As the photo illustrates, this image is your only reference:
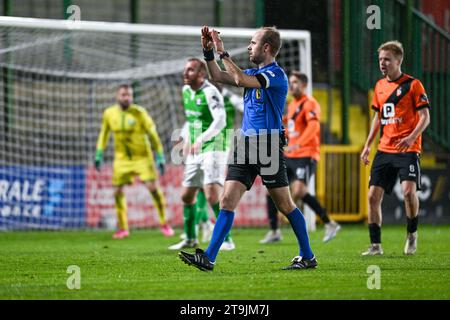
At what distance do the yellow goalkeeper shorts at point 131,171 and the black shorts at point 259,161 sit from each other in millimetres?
5532

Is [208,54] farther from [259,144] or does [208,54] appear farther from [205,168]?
[205,168]

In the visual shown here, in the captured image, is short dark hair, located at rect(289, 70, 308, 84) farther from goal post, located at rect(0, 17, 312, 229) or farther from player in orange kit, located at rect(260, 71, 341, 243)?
goal post, located at rect(0, 17, 312, 229)

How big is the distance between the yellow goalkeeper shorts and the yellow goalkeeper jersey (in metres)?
0.09

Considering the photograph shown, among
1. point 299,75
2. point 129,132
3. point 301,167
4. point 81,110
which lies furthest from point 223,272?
point 81,110

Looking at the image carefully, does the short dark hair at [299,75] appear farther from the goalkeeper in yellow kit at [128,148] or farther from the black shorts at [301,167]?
the goalkeeper in yellow kit at [128,148]

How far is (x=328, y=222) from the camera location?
11805 mm

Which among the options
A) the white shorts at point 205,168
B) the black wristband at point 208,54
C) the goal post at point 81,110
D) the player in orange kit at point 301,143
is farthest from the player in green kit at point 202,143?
the black wristband at point 208,54

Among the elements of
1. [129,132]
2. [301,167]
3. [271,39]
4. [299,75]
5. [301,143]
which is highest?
[271,39]

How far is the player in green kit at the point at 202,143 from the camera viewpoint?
10.2 m

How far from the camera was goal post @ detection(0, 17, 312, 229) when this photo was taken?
14.1 metres

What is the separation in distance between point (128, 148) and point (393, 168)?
16.2ft

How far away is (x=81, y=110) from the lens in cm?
1580
